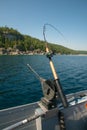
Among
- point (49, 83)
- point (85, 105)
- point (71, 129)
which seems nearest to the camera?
point (49, 83)

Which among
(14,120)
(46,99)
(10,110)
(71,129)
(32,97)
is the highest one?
(46,99)

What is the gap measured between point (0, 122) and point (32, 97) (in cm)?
1342

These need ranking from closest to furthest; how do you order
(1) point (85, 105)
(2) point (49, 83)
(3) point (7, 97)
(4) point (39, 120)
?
(2) point (49, 83) → (4) point (39, 120) → (1) point (85, 105) → (3) point (7, 97)

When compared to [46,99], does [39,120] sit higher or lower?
lower

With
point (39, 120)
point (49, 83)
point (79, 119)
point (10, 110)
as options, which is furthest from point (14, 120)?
point (79, 119)

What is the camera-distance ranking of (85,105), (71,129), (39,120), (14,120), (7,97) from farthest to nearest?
(7,97)
(85,105)
(71,129)
(14,120)
(39,120)

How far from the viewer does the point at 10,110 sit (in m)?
4.71

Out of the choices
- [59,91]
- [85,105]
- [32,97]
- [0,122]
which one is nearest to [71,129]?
[85,105]

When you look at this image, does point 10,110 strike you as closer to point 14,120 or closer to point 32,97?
point 14,120

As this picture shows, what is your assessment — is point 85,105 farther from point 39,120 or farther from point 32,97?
point 32,97

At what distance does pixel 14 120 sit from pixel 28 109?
1.68 ft

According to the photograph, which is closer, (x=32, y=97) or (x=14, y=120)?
(x=14, y=120)

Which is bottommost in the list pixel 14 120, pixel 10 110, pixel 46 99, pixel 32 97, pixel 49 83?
pixel 32 97

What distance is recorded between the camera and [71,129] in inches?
204
